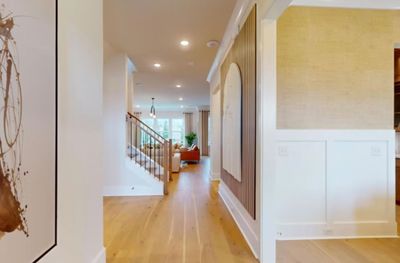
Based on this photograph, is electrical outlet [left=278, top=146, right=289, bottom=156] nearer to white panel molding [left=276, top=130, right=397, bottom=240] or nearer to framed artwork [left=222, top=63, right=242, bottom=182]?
white panel molding [left=276, top=130, right=397, bottom=240]

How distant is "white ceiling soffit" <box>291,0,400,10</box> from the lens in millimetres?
2684

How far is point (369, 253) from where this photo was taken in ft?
7.61

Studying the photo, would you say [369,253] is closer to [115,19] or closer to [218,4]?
[218,4]

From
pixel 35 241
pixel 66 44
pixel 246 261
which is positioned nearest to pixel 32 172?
pixel 35 241

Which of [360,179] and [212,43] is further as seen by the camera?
[212,43]

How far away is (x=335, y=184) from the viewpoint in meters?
2.72

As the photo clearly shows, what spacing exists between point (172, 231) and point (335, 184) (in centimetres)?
201

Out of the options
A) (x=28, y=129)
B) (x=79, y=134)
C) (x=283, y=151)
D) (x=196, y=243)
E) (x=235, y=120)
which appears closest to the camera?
(x=28, y=129)

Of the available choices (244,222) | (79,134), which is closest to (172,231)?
(244,222)

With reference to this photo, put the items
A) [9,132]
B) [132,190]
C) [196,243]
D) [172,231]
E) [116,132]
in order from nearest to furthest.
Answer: [9,132] < [196,243] < [172,231] < [116,132] < [132,190]

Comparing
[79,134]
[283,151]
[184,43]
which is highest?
[184,43]

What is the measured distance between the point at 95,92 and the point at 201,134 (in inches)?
431

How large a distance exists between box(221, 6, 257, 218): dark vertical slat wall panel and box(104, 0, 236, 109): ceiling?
1.56ft

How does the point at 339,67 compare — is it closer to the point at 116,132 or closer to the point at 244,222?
the point at 244,222
